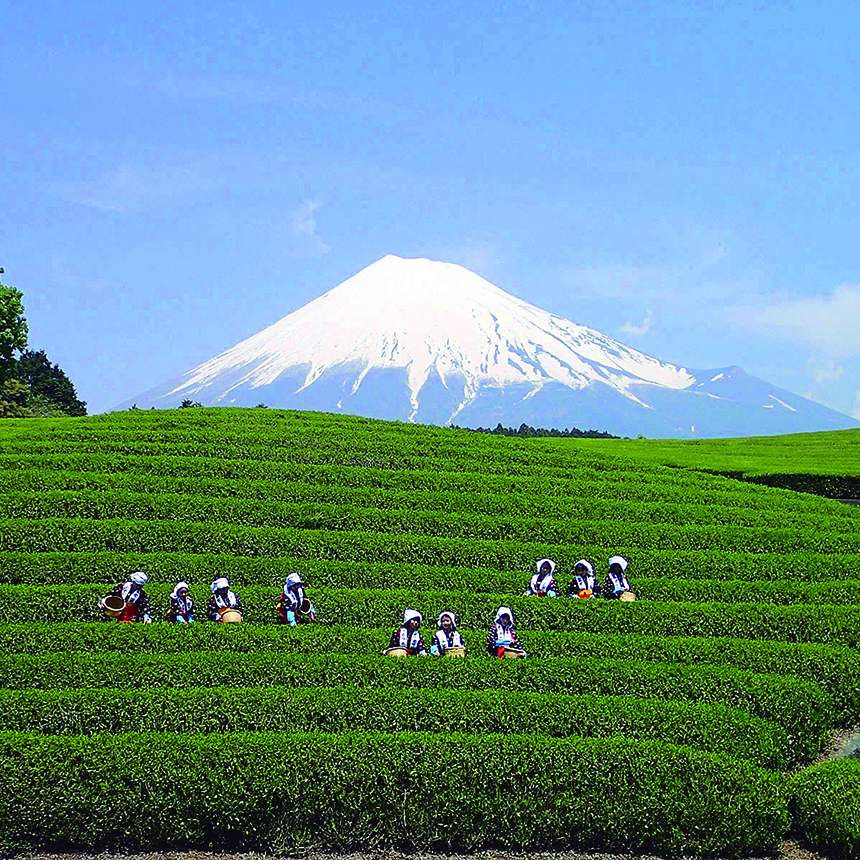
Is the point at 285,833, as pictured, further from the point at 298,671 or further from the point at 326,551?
the point at 326,551

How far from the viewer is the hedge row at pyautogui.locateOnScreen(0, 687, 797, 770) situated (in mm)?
10922

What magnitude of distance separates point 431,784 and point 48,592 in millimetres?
8103

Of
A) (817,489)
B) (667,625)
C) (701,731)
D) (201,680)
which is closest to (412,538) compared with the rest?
(667,625)

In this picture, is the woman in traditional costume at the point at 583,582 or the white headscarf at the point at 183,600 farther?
the woman in traditional costume at the point at 583,582

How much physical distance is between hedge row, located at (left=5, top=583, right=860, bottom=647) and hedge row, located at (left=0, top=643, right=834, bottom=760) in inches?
78.9

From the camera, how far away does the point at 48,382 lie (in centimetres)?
6644

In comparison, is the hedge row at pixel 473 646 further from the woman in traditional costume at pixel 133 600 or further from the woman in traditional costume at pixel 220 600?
the woman in traditional costume at pixel 220 600

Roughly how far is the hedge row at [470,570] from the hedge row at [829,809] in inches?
248

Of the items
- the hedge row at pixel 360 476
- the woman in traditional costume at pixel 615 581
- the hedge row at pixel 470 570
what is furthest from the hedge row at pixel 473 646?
the hedge row at pixel 360 476

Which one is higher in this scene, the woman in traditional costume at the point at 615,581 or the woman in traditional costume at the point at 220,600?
the woman in traditional costume at the point at 615,581

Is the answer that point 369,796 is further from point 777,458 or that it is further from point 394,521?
point 777,458

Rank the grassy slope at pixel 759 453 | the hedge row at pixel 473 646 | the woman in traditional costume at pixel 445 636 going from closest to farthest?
1. the hedge row at pixel 473 646
2. the woman in traditional costume at pixel 445 636
3. the grassy slope at pixel 759 453

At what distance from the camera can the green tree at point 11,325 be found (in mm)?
39562

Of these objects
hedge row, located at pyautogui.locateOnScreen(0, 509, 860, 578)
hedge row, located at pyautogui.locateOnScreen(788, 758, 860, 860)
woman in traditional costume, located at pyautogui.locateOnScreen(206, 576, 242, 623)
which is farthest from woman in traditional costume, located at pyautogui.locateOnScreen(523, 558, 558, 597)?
hedge row, located at pyautogui.locateOnScreen(788, 758, 860, 860)
